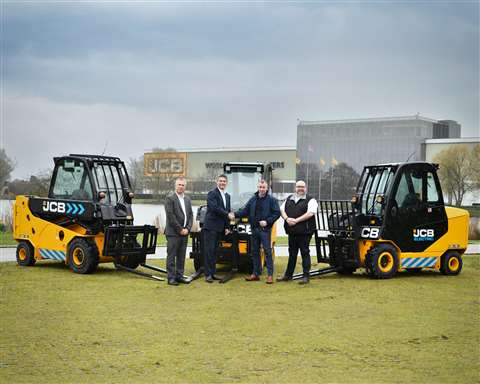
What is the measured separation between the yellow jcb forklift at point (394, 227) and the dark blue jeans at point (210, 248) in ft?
5.84

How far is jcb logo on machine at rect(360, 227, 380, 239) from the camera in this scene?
14.0m

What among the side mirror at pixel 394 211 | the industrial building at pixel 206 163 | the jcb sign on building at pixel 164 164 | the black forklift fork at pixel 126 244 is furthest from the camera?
the jcb sign on building at pixel 164 164

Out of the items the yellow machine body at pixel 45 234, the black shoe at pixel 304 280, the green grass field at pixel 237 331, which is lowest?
the green grass field at pixel 237 331

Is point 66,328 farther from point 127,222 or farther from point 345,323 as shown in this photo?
point 127,222

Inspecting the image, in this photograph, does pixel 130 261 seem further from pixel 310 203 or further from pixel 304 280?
pixel 310 203

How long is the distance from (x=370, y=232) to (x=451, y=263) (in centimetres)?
232

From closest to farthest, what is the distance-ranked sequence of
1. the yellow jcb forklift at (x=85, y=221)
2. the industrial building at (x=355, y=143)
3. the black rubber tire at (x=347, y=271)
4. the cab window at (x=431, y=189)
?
the yellow jcb forklift at (x=85, y=221) → the cab window at (x=431, y=189) → the black rubber tire at (x=347, y=271) → the industrial building at (x=355, y=143)

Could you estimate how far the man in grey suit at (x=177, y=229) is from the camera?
1292 centimetres

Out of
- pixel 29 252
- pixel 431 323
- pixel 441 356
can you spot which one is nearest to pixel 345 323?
pixel 431 323

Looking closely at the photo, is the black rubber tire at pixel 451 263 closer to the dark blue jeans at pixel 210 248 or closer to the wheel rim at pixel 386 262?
the wheel rim at pixel 386 262

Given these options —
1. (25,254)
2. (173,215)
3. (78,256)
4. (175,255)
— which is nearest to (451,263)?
(175,255)

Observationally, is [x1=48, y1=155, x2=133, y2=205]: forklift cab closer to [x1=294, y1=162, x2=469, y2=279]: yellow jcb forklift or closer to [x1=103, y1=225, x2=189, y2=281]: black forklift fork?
[x1=103, y1=225, x2=189, y2=281]: black forklift fork

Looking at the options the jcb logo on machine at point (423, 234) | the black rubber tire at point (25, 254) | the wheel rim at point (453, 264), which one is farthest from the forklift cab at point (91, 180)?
the wheel rim at point (453, 264)

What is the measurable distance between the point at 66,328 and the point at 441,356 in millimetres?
4506
